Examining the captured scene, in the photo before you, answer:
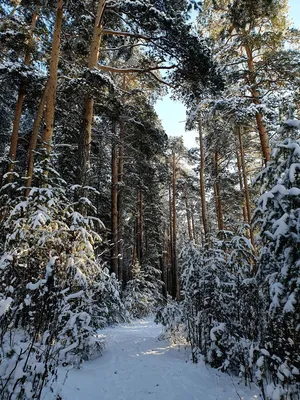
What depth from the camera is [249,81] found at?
980 cm

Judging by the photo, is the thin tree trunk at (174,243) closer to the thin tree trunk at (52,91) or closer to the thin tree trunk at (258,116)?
the thin tree trunk at (258,116)

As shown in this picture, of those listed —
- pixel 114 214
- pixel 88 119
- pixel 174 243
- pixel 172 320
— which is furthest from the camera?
pixel 174 243

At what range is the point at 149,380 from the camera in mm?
3977

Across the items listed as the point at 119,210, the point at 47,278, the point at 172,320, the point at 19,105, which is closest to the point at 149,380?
the point at 47,278

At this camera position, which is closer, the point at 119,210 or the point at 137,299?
the point at 137,299

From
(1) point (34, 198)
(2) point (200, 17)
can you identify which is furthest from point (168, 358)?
(2) point (200, 17)

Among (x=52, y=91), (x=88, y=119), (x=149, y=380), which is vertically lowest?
(x=149, y=380)

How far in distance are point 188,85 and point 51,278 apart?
7697mm

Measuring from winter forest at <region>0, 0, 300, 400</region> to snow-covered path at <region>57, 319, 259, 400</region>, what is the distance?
0.07m

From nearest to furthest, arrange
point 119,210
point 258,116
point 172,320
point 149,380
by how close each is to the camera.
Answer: point 149,380, point 172,320, point 258,116, point 119,210

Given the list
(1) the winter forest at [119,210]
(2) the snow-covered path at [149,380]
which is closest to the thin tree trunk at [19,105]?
(1) the winter forest at [119,210]

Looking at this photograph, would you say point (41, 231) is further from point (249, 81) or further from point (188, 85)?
point (249, 81)

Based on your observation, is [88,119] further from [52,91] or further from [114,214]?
[114,214]

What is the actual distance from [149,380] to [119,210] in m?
11.1
